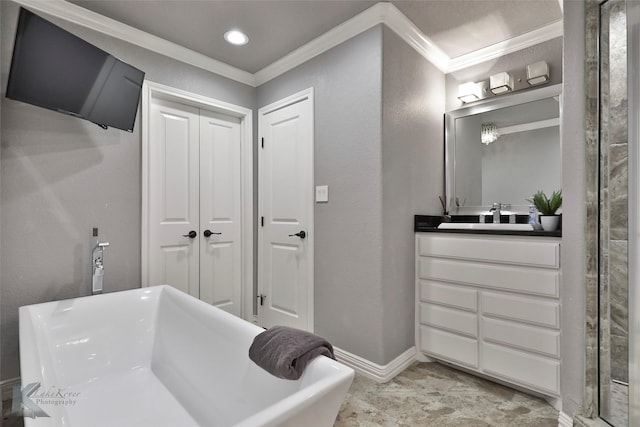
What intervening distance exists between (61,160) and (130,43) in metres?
0.98

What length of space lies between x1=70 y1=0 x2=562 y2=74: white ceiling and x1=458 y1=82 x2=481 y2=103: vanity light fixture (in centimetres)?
→ 28

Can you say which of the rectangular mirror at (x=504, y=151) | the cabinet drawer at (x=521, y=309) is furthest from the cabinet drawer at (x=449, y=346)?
the rectangular mirror at (x=504, y=151)

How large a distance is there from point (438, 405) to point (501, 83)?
2279 mm

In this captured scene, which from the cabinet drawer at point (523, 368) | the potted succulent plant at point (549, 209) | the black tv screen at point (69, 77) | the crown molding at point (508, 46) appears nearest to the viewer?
the black tv screen at point (69, 77)

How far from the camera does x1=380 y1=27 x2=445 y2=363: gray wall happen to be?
82.5 inches

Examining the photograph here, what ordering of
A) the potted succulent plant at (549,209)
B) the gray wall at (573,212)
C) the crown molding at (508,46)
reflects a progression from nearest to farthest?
the gray wall at (573,212), the potted succulent plant at (549,209), the crown molding at (508,46)

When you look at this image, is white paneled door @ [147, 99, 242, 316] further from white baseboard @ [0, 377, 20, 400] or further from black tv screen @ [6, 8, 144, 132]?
white baseboard @ [0, 377, 20, 400]

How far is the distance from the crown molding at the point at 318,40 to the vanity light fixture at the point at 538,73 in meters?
0.21

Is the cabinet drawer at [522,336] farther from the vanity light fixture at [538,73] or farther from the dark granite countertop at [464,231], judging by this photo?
the vanity light fixture at [538,73]

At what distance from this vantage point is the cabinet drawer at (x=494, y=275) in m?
1.79

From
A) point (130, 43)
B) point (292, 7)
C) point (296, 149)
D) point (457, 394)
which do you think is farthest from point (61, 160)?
point (457, 394)

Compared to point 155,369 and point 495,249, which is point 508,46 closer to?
point 495,249

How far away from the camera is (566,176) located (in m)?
1.49

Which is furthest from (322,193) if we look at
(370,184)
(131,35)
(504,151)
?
(131,35)
